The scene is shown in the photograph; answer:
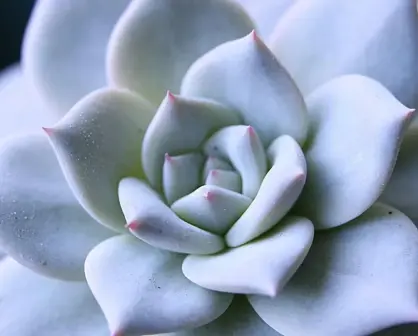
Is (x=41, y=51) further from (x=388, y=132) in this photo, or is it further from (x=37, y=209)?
(x=388, y=132)

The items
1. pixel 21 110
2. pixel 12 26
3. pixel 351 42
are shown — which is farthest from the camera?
pixel 12 26

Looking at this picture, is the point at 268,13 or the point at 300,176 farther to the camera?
the point at 268,13

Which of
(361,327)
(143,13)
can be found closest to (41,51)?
(143,13)

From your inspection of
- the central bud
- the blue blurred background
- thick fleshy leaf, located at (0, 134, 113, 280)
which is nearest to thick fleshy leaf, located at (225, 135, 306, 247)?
the central bud

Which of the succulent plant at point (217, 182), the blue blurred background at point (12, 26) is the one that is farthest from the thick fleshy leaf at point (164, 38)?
the blue blurred background at point (12, 26)

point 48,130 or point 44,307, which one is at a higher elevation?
point 48,130

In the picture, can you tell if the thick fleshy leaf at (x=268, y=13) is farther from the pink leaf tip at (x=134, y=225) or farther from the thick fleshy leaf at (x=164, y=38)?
the pink leaf tip at (x=134, y=225)

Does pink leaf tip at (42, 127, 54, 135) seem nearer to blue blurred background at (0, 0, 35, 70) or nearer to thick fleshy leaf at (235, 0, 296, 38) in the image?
thick fleshy leaf at (235, 0, 296, 38)

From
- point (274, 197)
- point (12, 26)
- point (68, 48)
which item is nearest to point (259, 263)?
point (274, 197)

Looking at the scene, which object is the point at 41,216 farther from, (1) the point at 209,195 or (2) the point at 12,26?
(2) the point at 12,26
